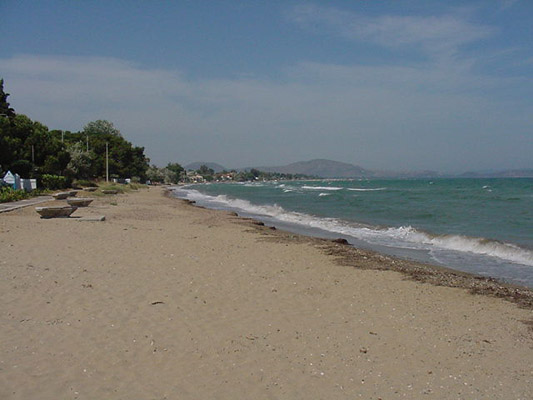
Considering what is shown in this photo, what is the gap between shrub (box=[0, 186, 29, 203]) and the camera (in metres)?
24.8

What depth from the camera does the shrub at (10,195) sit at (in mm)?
24844

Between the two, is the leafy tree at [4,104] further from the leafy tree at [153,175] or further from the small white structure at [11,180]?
the leafy tree at [153,175]

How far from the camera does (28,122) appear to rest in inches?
1578

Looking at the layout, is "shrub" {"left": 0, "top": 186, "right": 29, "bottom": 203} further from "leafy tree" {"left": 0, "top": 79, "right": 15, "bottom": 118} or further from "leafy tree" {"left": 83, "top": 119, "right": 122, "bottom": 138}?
"leafy tree" {"left": 83, "top": 119, "right": 122, "bottom": 138}

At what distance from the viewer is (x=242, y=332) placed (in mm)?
5711

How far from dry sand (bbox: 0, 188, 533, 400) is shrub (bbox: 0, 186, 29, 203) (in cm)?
1718

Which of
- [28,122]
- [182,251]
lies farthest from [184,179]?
[182,251]

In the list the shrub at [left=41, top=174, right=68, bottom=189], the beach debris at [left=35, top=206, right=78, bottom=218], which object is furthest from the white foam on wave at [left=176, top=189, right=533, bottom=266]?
the shrub at [left=41, top=174, right=68, bottom=189]

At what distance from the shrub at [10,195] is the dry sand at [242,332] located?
17176 millimetres

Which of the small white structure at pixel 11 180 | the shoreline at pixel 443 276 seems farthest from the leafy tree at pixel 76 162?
the shoreline at pixel 443 276

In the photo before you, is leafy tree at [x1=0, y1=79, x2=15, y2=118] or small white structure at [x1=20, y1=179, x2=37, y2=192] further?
leafy tree at [x1=0, y1=79, x2=15, y2=118]

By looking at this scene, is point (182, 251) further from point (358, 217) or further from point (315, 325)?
point (358, 217)

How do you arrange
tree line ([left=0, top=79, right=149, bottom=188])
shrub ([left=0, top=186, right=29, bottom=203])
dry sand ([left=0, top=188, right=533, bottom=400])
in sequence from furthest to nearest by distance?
tree line ([left=0, top=79, right=149, bottom=188])
shrub ([left=0, top=186, right=29, bottom=203])
dry sand ([left=0, top=188, right=533, bottom=400])

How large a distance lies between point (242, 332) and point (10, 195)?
24.3m
